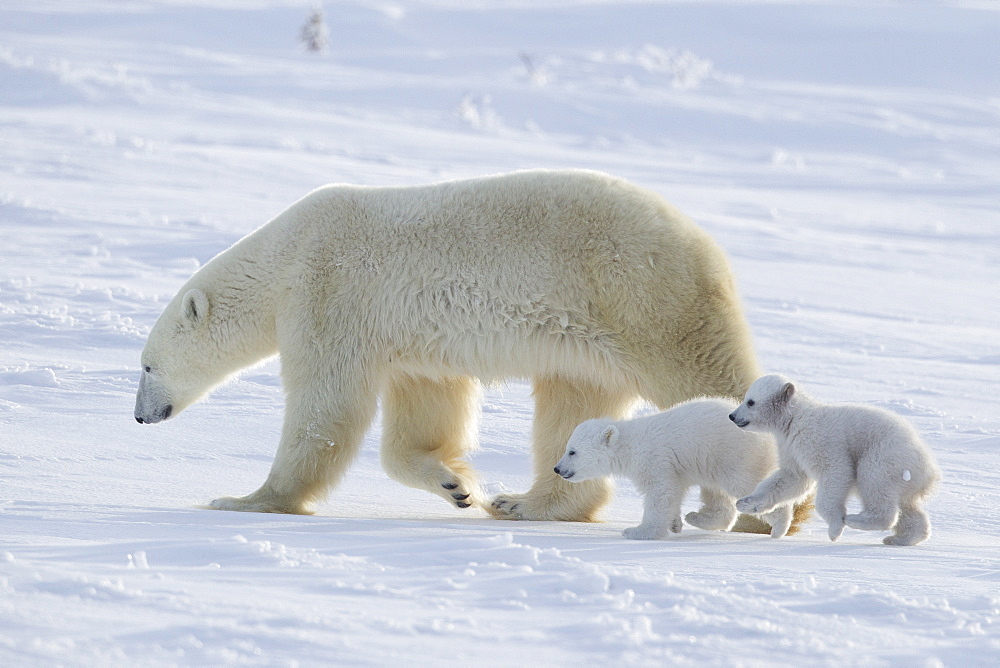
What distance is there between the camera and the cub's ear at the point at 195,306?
200 inches

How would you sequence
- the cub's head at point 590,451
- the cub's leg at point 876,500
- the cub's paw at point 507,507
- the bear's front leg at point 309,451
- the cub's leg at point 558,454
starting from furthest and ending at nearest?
the cub's paw at point 507,507 < the cub's leg at point 558,454 < the bear's front leg at point 309,451 < the cub's head at point 590,451 < the cub's leg at point 876,500

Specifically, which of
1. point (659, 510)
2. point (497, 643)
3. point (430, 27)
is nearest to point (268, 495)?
point (659, 510)

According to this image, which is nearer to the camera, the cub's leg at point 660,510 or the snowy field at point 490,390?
the snowy field at point 490,390

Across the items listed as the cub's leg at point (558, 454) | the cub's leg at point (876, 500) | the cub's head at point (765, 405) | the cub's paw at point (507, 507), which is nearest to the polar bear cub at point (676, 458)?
the cub's head at point (765, 405)

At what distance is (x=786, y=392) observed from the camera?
3.86 m

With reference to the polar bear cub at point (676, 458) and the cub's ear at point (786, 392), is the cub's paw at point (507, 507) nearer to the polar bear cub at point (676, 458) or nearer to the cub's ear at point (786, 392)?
the polar bear cub at point (676, 458)

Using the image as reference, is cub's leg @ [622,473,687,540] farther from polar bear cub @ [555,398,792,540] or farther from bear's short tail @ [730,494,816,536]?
bear's short tail @ [730,494,816,536]

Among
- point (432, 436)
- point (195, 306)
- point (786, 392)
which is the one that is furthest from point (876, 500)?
point (195, 306)

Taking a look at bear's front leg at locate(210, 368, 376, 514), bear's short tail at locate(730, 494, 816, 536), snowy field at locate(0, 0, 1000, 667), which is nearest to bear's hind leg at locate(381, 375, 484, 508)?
snowy field at locate(0, 0, 1000, 667)

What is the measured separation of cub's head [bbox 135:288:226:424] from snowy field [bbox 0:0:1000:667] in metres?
0.26

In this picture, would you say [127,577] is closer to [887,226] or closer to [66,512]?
[66,512]

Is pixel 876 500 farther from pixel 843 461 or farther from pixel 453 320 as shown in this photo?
pixel 453 320

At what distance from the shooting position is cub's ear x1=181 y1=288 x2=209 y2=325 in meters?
5.07

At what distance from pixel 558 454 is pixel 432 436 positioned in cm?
57
